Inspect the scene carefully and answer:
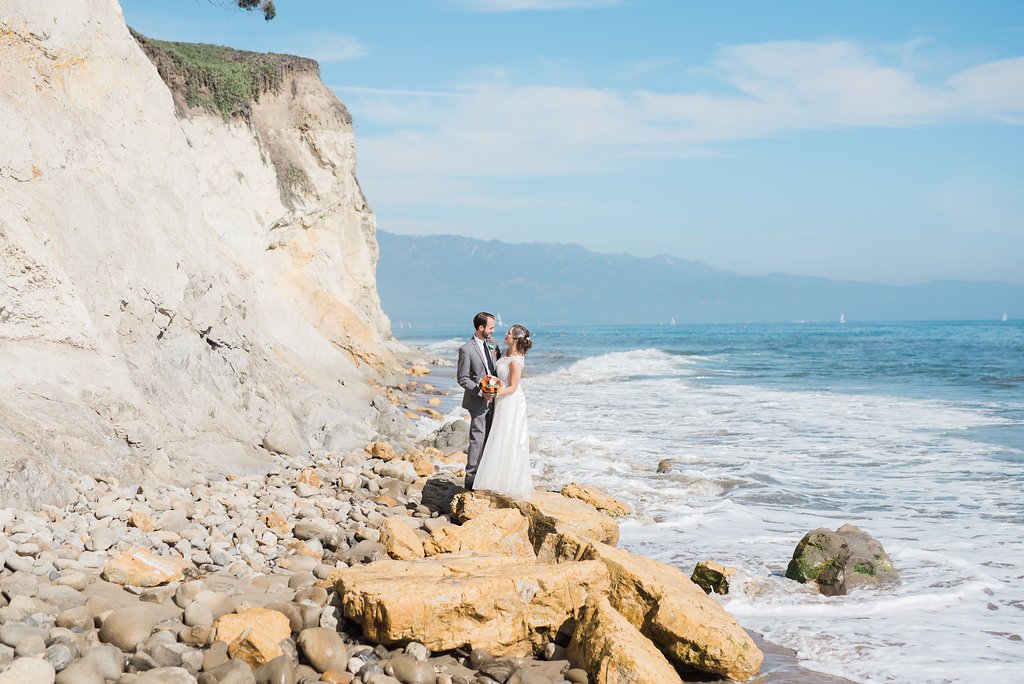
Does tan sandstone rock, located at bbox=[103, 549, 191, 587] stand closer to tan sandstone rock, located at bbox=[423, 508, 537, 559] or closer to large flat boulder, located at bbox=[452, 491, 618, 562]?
tan sandstone rock, located at bbox=[423, 508, 537, 559]

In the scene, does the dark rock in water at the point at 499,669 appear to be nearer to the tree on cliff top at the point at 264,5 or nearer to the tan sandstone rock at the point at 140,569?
the tan sandstone rock at the point at 140,569

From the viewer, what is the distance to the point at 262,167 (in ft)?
68.5

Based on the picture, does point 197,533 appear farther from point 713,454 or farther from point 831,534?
point 713,454

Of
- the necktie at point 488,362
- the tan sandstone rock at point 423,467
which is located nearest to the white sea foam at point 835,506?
the tan sandstone rock at point 423,467

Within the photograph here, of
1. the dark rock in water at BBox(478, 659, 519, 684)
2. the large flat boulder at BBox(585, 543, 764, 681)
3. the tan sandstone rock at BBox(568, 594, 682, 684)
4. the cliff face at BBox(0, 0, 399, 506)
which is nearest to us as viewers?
the tan sandstone rock at BBox(568, 594, 682, 684)

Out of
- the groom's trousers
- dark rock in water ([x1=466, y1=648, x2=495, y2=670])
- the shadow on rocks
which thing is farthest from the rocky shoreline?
the shadow on rocks

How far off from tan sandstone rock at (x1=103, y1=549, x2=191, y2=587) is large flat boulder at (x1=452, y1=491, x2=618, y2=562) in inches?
120

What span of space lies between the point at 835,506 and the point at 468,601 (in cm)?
685

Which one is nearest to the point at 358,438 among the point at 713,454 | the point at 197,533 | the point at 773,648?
the point at 197,533

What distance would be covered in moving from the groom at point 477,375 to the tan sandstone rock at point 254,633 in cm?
366

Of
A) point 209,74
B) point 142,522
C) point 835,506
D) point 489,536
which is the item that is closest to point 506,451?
point 489,536

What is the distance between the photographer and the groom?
8742 mm

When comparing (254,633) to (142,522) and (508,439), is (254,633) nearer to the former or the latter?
(142,522)

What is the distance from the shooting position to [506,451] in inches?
333
